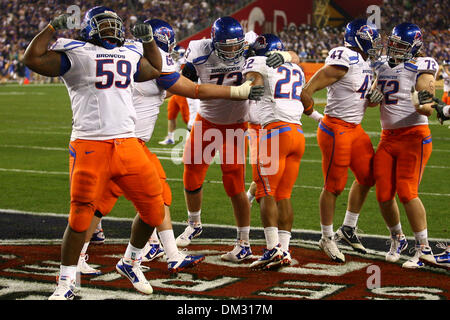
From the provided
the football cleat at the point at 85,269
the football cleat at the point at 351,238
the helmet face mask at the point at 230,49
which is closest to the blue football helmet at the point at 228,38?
the helmet face mask at the point at 230,49

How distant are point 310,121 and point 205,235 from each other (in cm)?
1123

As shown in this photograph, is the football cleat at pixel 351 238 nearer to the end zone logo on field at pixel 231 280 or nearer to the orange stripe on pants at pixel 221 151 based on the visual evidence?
the end zone logo on field at pixel 231 280

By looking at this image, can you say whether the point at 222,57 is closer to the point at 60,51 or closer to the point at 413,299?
the point at 60,51

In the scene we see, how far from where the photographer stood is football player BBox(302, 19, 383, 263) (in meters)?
5.59

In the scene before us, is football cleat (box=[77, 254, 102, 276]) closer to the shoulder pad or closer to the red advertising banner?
the shoulder pad

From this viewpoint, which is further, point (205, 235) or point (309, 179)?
point (309, 179)

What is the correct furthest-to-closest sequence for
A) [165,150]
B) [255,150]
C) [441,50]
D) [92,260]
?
1. [441,50]
2. [165,150]
3. [255,150]
4. [92,260]

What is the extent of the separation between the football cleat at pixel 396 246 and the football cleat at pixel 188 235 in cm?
172

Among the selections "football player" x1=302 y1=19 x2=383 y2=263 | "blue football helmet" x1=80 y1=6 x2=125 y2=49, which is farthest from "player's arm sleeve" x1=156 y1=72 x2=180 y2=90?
"football player" x1=302 y1=19 x2=383 y2=263

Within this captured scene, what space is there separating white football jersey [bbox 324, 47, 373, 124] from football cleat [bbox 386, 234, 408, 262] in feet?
3.41

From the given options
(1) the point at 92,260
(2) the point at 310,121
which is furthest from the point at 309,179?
(2) the point at 310,121

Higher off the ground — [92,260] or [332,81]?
[332,81]

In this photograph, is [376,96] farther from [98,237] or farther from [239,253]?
[98,237]
